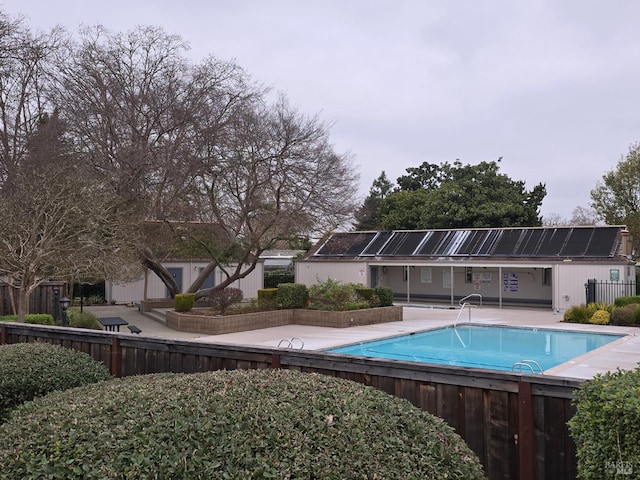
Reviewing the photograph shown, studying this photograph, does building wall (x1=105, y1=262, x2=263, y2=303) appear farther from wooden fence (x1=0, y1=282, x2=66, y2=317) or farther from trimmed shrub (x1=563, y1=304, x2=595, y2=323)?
trimmed shrub (x1=563, y1=304, x2=595, y2=323)

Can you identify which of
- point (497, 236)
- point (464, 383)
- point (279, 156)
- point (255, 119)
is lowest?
point (464, 383)

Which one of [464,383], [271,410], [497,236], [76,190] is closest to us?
[271,410]

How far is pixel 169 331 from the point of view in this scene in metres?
17.5

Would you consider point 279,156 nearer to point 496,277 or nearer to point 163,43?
point 163,43

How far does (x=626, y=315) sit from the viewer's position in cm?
1867

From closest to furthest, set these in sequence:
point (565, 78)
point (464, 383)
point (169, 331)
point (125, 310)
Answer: point (464, 383), point (169, 331), point (565, 78), point (125, 310)

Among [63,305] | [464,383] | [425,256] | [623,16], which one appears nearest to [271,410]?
[464,383]

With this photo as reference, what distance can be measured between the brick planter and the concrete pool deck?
0.97 feet

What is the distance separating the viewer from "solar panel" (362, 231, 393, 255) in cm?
2958

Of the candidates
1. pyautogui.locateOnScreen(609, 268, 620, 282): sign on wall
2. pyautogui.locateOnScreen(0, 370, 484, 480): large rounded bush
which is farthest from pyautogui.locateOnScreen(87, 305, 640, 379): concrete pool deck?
pyautogui.locateOnScreen(0, 370, 484, 480): large rounded bush

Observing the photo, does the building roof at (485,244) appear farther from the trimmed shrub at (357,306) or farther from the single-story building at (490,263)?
the trimmed shrub at (357,306)

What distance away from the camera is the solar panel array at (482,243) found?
79.9 ft

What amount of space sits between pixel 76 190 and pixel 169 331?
17.3 feet

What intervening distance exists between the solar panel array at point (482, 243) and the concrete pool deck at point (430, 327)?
9.29 ft
